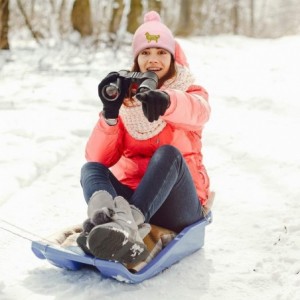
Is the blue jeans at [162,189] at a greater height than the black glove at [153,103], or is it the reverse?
the black glove at [153,103]

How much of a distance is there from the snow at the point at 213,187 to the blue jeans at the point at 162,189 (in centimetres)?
20

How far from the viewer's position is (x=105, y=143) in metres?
2.33

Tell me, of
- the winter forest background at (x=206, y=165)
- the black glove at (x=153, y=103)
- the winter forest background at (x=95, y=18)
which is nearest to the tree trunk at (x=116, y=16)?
Answer: the winter forest background at (x=95, y=18)

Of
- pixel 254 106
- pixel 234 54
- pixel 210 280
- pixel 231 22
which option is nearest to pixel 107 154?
pixel 210 280

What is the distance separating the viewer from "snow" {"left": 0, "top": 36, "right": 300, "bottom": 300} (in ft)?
6.65

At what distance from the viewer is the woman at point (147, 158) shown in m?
1.91

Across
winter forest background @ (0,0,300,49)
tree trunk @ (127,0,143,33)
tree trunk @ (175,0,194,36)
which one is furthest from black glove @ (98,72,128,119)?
tree trunk @ (175,0,194,36)

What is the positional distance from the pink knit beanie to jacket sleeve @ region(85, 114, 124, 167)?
356 millimetres

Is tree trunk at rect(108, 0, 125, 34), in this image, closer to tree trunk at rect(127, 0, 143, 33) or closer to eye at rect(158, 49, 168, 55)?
tree trunk at rect(127, 0, 143, 33)

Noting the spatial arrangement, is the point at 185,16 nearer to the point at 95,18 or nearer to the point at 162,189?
the point at 95,18

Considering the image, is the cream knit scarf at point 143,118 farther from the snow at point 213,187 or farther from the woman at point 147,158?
the snow at point 213,187

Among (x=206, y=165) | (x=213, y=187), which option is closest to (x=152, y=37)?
(x=213, y=187)

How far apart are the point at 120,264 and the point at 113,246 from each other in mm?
109

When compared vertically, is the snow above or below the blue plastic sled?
below
